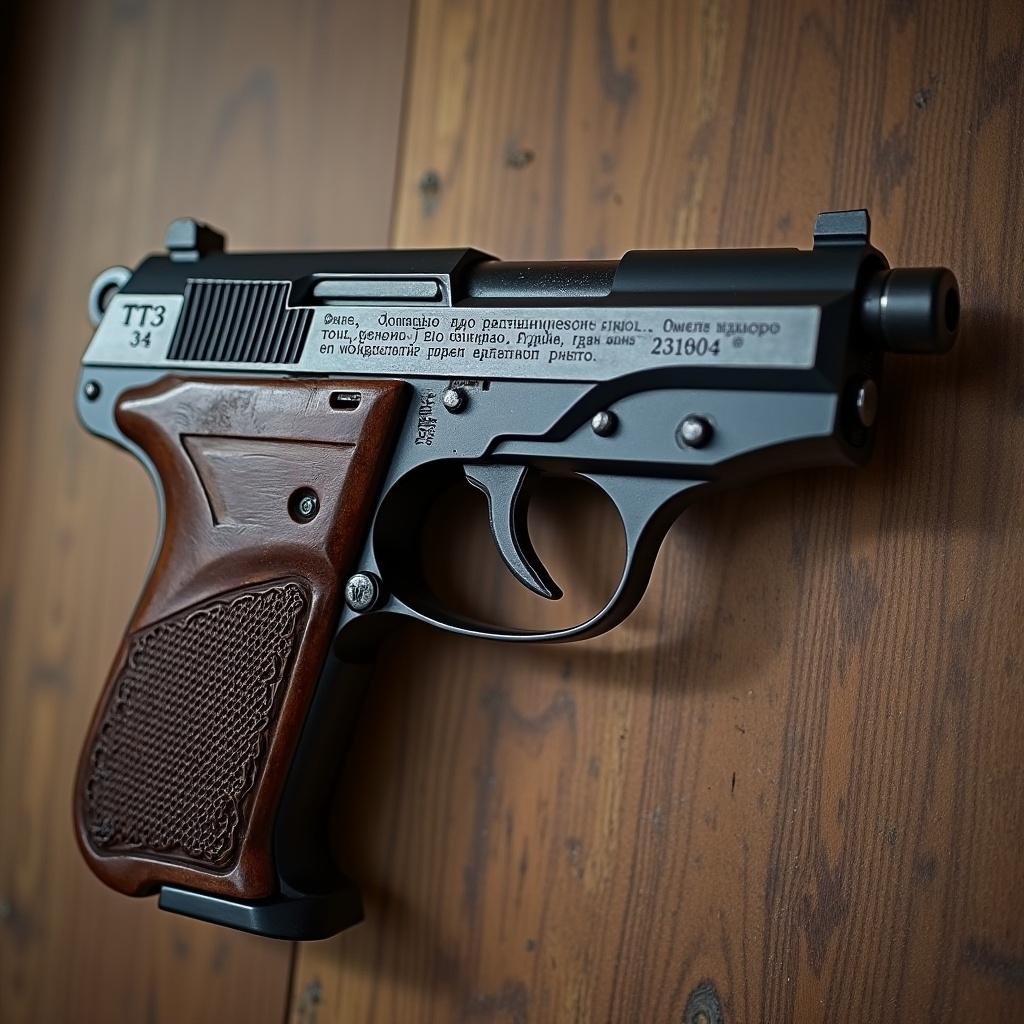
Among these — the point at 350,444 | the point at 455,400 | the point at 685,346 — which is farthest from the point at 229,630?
the point at 685,346

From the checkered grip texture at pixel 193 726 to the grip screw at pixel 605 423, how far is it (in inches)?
14.9

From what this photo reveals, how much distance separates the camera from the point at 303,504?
1.22 m

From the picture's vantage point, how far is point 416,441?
3.91 ft

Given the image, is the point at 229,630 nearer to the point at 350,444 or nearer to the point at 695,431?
the point at 350,444

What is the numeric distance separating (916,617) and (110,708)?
92 cm

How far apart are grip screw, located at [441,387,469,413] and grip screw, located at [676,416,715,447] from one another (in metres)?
0.24

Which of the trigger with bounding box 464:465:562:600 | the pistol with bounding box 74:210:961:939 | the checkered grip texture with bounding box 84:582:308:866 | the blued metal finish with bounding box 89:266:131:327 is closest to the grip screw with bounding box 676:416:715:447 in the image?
the pistol with bounding box 74:210:961:939

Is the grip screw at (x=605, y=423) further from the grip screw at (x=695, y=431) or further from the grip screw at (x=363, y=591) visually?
the grip screw at (x=363, y=591)

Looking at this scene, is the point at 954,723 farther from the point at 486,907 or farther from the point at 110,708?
the point at 110,708

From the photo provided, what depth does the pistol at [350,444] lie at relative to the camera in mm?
1034

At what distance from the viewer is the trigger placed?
117 cm

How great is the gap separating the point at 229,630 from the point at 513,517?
35 cm

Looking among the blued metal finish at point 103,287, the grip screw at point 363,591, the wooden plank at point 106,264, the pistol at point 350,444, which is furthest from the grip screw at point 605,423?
the blued metal finish at point 103,287

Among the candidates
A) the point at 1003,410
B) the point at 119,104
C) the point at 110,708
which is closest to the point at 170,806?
the point at 110,708
